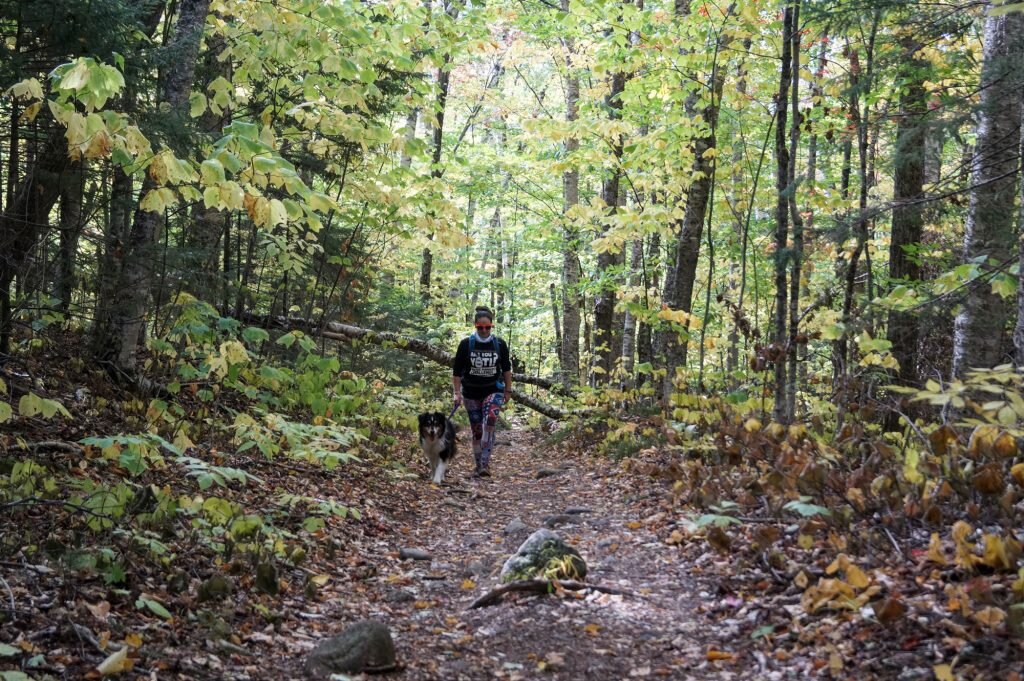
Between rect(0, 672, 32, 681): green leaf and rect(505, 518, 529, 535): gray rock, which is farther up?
rect(0, 672, 32, 681): green leaf

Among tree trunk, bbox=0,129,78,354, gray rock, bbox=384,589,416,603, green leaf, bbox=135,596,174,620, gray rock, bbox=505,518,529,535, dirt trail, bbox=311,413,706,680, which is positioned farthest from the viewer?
gray rock, bbox=505,518,529,535

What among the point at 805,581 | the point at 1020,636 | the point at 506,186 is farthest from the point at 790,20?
the point at 506,186

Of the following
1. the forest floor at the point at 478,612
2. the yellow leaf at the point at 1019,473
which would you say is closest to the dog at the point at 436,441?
the forest floor at the point at 478,612

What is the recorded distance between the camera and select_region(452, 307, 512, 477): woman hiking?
366 inches

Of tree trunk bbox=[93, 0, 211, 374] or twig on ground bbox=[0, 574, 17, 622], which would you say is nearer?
twig on ground bbox=[0, 574, 17, 622]

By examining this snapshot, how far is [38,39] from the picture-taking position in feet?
16.0

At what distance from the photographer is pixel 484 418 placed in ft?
31.9

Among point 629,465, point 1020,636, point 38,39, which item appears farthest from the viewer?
point 629,465

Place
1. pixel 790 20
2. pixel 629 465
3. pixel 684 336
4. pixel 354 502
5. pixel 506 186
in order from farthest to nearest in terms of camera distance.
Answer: pixel 506 186 → pixel 684 336 → pixel 629 465 → pixel 790 20 → pixel 354 502

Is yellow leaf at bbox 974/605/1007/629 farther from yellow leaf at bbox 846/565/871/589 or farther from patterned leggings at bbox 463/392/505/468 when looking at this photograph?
patterned leggings at bbox 463/392/505/468

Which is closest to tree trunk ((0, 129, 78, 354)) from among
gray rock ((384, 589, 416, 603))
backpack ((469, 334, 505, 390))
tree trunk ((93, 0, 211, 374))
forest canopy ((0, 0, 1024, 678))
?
forest canopy ((0, 0, 1024, 678))

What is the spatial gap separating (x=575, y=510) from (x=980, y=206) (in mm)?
5312

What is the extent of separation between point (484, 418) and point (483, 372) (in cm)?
76

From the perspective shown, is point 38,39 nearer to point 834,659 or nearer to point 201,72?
point 201,72
